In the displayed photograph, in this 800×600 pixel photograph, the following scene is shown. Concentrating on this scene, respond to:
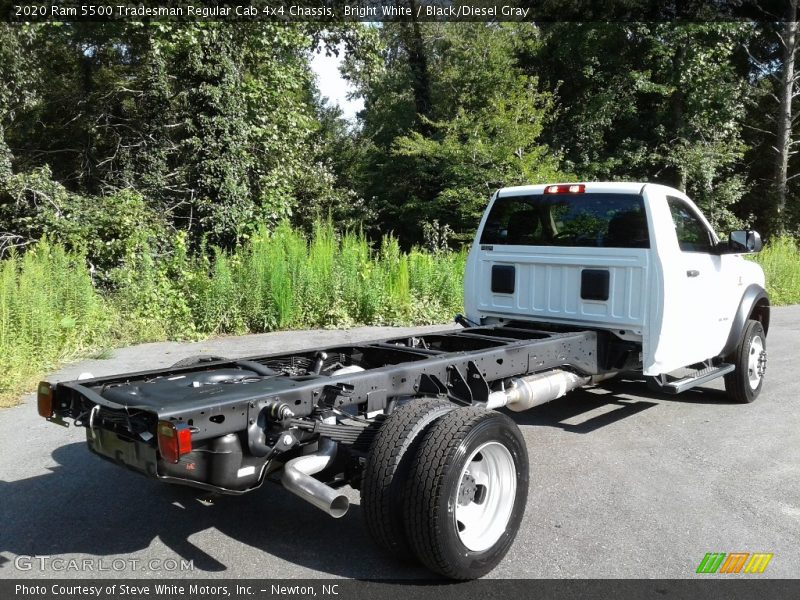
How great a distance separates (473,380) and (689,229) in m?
3.09

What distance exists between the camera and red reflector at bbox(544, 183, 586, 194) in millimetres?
6188

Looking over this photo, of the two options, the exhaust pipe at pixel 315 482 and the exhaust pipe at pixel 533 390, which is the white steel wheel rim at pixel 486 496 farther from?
the exhaust pipe at pixel 533 390

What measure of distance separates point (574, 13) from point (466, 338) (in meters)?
23.2

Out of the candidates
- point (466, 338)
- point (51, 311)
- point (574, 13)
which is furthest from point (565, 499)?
→ point (574, 13)

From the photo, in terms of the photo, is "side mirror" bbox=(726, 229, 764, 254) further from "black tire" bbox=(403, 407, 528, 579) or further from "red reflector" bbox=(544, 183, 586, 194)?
"black tire" bbox=(403, 407, 528, 579)

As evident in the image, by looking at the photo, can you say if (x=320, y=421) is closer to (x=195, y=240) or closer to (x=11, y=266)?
(x=11, y=266)

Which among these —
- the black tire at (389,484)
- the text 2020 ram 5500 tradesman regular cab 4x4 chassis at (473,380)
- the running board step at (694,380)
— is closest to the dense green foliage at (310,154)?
the text 2020 ram 5500 tradesman regular cab 4x4 chassis at (473,380)

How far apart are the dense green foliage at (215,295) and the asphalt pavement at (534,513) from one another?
2533 millimetres

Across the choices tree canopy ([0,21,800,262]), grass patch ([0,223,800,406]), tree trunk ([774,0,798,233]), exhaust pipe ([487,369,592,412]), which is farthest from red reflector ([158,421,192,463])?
tree trunk ([774,0,798,233])

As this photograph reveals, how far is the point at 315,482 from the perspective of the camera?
11.0 feet

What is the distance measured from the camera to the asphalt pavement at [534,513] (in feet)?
12.1

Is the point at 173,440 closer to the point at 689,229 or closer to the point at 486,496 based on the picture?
the point at 486,496

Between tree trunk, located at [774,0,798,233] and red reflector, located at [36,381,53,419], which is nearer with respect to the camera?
red reflector, located at [36,381,53,419]

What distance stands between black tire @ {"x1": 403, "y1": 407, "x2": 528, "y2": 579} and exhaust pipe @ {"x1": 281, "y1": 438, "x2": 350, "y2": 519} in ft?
1.17
